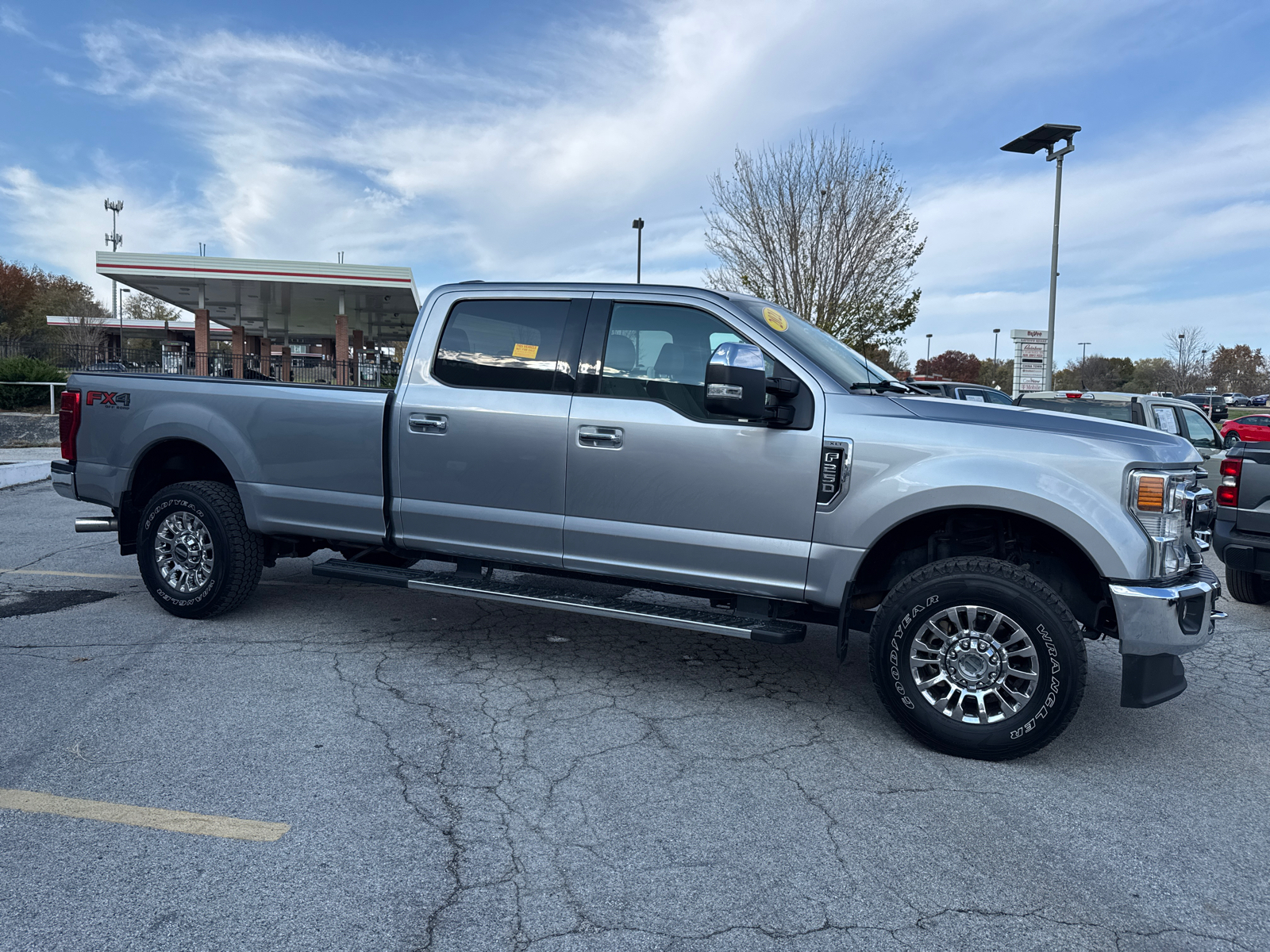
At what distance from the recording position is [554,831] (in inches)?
127

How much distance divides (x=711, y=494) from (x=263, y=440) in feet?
→ 9.42

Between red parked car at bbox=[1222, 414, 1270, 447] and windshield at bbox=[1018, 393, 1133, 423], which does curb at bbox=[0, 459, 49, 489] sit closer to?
windshield at bbox=[1018, 393, 1133, 423]

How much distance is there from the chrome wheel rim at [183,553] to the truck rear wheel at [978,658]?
4.10 m

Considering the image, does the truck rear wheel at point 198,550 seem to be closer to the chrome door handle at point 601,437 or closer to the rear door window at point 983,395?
the chrome door handle at point 601,437

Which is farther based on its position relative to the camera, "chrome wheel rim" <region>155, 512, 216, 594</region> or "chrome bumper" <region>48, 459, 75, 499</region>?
"chrome bumper" <region>48, 459, 75, 499</region>

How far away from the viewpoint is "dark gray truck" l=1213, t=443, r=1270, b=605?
19.9ft

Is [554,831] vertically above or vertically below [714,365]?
below

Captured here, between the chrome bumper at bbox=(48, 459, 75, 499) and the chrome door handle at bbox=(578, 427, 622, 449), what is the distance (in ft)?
12.4

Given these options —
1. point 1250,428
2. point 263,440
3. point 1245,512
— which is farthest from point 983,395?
point 263,440

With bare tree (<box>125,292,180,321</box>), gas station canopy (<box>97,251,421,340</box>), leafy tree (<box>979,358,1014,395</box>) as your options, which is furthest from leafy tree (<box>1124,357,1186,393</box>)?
bare tree (<box>125,292,180,321</box>)

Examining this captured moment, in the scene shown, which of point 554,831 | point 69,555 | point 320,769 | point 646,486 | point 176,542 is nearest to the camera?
point 554,831

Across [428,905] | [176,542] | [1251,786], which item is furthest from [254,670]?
[1251,786]

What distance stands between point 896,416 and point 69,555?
7.10 meters

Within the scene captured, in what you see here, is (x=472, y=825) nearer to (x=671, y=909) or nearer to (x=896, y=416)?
(x=671, y=909)
